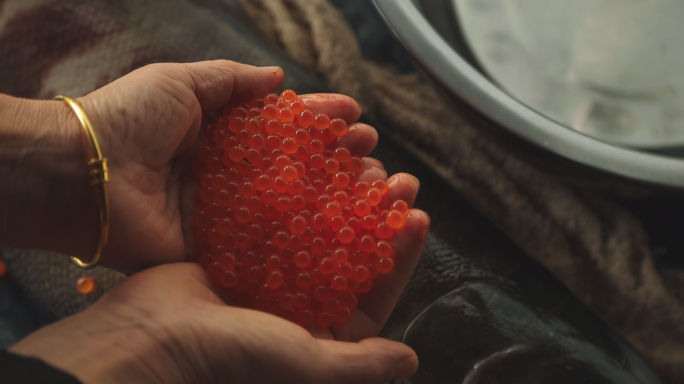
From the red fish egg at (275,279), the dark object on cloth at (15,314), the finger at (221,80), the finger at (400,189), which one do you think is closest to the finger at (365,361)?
the red fish egg at (275,279)

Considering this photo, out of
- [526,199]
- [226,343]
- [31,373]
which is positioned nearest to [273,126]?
[226,343]

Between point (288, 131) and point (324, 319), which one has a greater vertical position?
point (288, 131)

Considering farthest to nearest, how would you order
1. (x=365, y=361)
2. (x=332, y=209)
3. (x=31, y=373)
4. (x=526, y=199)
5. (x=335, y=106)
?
(x=526, y=199) < (x=335, y=106) < (x=332, y=209) < (x=365, y=361) < (x=31, y=373)

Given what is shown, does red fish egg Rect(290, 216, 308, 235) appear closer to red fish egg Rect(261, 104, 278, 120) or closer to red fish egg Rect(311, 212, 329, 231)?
red fish egg Rect(311, 212, 329, 231)

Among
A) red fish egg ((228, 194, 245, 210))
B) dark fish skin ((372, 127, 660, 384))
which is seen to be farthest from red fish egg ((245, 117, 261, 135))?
dark fish skin ((372, 127, 660, 384))

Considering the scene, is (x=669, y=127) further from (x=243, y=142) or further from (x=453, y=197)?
(x=243, y=142)

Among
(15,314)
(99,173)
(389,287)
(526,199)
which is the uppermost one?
(99,173)

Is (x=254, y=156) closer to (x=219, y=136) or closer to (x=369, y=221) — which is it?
(x=219, y=136)
